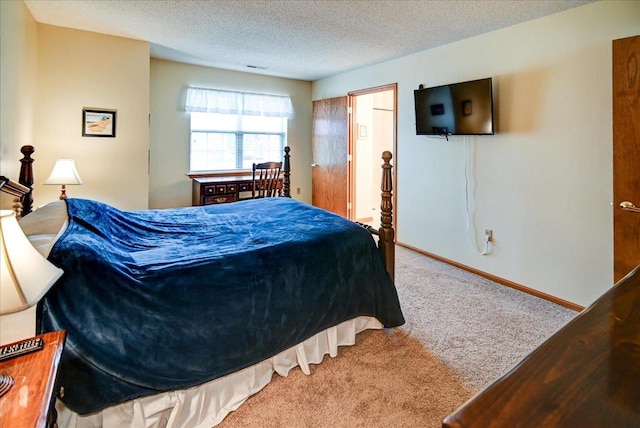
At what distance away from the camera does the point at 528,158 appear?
3193 mm

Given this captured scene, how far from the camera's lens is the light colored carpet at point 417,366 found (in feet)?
5.63

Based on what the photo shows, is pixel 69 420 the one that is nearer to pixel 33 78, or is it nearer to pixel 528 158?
pixel 33 78

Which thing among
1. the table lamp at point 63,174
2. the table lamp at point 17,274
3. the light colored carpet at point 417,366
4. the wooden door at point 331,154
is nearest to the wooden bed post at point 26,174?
the table lamp at point 63,174

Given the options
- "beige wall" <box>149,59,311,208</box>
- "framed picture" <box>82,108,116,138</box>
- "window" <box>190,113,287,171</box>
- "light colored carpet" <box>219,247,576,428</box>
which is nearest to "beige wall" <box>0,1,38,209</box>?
"framed picture" <box>82,108,116,138</box>

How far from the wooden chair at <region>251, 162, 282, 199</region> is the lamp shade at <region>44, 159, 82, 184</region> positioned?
2.03 metres

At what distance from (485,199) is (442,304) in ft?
4.13

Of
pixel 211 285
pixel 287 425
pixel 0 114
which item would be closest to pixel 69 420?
pixel 211 285

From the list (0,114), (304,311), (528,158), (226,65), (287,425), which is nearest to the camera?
(287,425)

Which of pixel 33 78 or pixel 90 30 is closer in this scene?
pixel 33 78

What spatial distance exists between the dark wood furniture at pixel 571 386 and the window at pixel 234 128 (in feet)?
17.0

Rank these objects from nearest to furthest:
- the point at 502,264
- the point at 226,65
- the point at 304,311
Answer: the point at 304,311 < the point at 502,264 < the point at 226,65

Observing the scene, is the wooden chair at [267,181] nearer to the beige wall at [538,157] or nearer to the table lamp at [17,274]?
the beige wall at [538,157]

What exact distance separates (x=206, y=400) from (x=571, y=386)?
161 centimetres

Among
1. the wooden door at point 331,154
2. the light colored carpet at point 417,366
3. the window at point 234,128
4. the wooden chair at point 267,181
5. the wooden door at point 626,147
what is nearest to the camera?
the light colored carpet at point 417,366
